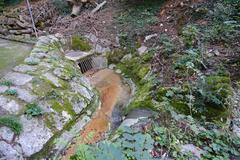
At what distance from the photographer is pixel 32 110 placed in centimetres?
366

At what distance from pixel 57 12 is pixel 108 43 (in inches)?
91.9

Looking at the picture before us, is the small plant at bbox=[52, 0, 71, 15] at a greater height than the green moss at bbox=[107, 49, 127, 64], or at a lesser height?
greater

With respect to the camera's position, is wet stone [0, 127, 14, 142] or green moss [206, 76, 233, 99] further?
green moss [206, 76, 233, 99]

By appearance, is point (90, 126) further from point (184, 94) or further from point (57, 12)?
point (57, 12)

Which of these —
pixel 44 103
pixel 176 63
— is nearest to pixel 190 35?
pixel 176 63

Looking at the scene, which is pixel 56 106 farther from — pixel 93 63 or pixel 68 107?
pixel 93 63

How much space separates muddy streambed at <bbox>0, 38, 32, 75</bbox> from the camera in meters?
4.72

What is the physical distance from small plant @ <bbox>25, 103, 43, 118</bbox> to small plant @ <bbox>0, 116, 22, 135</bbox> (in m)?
0.20

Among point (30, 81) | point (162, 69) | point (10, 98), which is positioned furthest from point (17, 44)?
point (162, 69)

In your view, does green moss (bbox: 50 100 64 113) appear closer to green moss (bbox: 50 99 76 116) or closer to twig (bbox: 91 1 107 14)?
green moss (bbox: 50 99 76 116)

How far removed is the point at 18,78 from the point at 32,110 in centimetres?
79

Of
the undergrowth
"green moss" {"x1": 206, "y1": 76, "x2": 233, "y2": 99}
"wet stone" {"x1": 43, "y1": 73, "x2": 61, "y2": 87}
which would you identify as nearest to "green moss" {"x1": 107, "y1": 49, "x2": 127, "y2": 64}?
the undergrowth

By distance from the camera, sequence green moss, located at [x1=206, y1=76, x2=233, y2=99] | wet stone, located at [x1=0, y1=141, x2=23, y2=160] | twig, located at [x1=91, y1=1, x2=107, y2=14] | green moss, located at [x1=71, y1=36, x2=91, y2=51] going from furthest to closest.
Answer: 1. twig, located at [x1=91, y1=1, x2=107, y2=14]
2. green moss, located at [x1=71, y1=36, x2=91, y2=51]
3. green moss, located at [x1=206, y1=76, x2=233, y2=99]
4. wet stone, located at [x1=0, y1=141, x2=23, y2=160]

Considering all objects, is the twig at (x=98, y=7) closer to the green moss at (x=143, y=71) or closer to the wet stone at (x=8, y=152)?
the green moss at (x=143, y=71)
